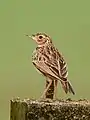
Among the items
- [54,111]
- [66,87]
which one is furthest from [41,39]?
[54,111]

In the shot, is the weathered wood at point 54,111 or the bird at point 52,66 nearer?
the weathered wood at point 54,111

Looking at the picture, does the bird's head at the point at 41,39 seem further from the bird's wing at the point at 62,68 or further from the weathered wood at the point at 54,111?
the weathered wood at the point at 54,111

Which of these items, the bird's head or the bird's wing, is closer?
the bird's wing

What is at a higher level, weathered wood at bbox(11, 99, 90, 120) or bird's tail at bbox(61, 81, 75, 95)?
bird's tail at bbox(61, 81, 75, 95)

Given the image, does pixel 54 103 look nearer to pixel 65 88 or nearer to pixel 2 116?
pixel 65 88

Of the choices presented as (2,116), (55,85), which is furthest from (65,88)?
(2,116)

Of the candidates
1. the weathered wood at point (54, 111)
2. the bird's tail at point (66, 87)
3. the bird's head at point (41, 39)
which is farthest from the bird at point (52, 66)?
the weathered wood at point (54, 111)

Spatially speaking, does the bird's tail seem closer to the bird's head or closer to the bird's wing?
the bird's wing

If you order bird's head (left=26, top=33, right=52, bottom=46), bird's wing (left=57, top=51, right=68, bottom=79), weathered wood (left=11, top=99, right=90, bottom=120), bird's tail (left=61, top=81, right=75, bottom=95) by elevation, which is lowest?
weathered wood (left=11, top=99, right=90, bottom=120)

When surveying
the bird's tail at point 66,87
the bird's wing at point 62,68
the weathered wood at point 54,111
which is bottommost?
the weathered wood at point 54,111

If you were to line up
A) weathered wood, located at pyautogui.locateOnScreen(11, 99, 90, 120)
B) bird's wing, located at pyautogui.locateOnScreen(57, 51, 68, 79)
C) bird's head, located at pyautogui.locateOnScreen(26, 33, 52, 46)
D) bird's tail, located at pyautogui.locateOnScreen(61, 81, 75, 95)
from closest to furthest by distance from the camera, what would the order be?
weathered wood, located at pyautogui.locateOnScreen(11, 99, 90, 120) < bird's tail, located at pyautogui.locateOnScreen(61, 81, 75, 95) < bird's wing, located at pyautogui.locateOnScreen(57, 51, 68, 79) < bird's head, located at pyautogui.locateOnScreen(26, 33, 52, 46)

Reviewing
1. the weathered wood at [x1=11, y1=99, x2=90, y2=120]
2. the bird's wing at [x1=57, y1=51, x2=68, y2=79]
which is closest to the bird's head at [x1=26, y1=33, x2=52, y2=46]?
the bird's wing at [x1=57, y1=51, x2=68, y2=79]
